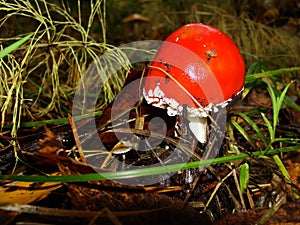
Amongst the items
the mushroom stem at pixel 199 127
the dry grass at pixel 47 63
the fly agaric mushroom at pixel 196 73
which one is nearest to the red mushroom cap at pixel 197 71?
the fly agaric mushroom at pixel 196 73

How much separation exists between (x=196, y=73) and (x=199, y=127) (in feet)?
0.84

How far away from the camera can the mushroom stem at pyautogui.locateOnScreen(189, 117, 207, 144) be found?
1.36m

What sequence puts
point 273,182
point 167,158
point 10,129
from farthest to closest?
point 10,129 < point 167,158 < point 273,182

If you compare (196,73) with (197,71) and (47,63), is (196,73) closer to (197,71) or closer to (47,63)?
(197,71)

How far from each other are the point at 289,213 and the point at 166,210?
0.34 metres

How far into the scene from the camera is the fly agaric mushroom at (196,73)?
1204 millimetres

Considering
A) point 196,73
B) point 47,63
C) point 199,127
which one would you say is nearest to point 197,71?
point 196,73

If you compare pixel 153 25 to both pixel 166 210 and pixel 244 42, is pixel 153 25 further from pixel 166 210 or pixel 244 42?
pixel 166 210

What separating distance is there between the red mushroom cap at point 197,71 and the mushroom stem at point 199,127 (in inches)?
5.1

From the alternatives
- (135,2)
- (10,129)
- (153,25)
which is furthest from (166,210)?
(135,2)

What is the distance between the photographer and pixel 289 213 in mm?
981

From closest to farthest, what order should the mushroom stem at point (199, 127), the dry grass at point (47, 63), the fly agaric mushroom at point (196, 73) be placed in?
the fly agaric mushroom at point (196, 73) < the mushroom stem at point (199, 127) < the dry grass at point (47, 63)

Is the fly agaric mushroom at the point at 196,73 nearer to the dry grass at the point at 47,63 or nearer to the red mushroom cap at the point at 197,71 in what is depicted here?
the red mushroom cap at the point at 197,71

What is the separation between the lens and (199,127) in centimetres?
137
